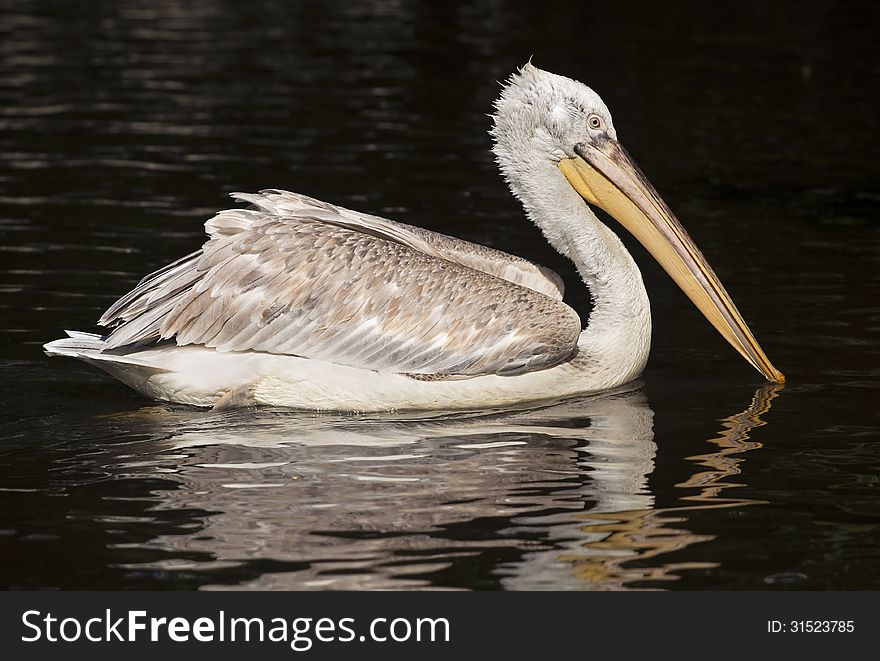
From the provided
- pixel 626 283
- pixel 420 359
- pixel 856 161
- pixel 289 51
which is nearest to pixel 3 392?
pixel 420 359

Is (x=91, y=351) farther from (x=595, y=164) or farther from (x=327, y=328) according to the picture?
(x=595, y=164)

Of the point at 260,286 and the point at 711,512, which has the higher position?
the point at 260,286

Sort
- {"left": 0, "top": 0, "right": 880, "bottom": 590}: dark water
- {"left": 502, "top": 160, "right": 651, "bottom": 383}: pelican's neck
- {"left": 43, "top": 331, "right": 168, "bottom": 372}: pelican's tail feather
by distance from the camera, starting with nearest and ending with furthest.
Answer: {"left": 0, "top": 0, "right": 880, "bottom": 590}: dark water → {"left": 43, "top": 331, "right": 168, "bottom": 372}: pelican's tail feather → {"left": 502, "top": 160, "right": 651, "bottom": 383}: pelican's neck

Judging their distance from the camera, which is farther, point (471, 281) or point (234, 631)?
point (471, 281)

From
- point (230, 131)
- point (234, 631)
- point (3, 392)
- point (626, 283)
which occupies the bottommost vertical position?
point (234, 631)

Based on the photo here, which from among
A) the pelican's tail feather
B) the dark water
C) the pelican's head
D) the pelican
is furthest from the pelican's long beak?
the pelican's tail feather

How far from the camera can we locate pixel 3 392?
6.59m

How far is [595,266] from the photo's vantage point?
22.1 feet

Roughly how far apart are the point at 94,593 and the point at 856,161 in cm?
889

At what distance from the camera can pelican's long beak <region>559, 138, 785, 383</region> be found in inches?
264

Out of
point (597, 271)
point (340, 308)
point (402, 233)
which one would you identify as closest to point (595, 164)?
point (597, 271)

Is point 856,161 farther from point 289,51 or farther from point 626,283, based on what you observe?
point 289,51

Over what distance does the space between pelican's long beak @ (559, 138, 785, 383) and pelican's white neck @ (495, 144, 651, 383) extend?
0.31 ft

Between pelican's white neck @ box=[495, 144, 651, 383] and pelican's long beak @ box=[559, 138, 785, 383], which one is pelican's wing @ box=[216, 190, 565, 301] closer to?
pelican's white neck @ box=[495, 144, 651, 383]
